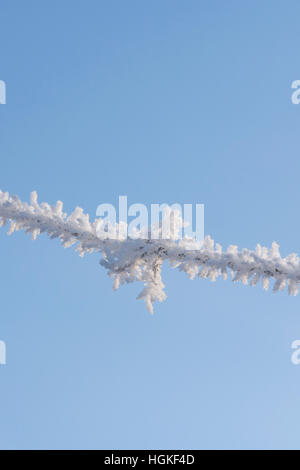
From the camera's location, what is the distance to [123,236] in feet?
12.3

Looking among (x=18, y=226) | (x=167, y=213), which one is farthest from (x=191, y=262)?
(x=18, y=226)

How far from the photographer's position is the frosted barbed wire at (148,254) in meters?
3.38

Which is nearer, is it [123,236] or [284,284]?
[284,284]

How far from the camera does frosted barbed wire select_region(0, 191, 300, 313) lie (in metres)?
3.38

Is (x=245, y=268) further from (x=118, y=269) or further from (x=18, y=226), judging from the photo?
(x=18, y=226)

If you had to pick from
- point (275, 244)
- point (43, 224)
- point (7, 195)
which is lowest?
point (275, 244)

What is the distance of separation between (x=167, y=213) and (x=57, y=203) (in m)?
0.90

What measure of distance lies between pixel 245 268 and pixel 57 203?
1572 millimetres

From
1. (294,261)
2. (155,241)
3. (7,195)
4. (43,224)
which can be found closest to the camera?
(294,261)

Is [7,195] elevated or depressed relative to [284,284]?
elevated

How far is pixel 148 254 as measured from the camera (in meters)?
3.64

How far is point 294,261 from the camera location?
3.32 meters

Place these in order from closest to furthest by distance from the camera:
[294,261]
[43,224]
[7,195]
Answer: [294,261] < [43,224] < [7,195]

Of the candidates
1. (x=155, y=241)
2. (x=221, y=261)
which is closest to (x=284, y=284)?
(x=221, y=261)
